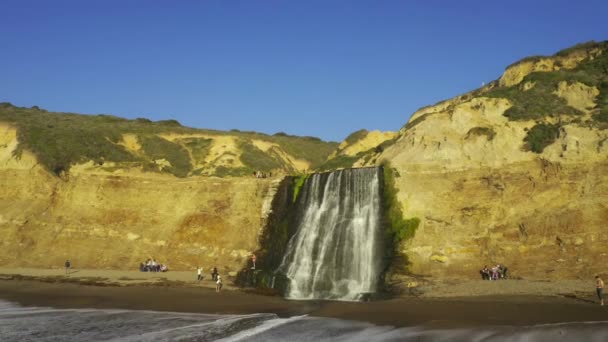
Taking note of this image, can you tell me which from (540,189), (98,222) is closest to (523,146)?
(540,189)

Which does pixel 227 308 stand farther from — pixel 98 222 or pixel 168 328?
pixel 98 222

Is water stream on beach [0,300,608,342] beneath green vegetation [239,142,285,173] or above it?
beneath

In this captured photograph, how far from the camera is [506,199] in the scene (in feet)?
95.7

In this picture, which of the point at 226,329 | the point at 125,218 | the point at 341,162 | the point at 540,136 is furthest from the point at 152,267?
the point at 540,136

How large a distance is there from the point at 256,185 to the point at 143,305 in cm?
1455

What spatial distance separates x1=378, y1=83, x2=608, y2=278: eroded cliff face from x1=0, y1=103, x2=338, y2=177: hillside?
2425cm

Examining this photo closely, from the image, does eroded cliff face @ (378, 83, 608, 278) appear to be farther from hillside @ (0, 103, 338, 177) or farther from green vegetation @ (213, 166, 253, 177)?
hillside @ (0, 103, 338, 177)

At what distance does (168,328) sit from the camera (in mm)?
20906

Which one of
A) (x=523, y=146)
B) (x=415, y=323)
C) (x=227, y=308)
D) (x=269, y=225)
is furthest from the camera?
(x=269, y=225)

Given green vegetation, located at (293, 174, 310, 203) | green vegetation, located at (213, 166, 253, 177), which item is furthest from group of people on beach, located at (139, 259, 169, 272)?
green vegetation, located at (213, 166, 253, 177)

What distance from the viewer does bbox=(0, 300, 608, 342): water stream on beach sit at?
58.2 ft

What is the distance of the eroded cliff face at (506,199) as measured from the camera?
2642cm

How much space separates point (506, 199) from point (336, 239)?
915cm

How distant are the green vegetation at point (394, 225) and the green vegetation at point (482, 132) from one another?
507 cm
